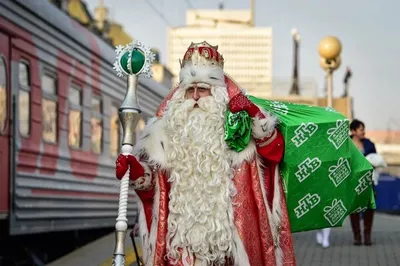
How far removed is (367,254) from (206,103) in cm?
547

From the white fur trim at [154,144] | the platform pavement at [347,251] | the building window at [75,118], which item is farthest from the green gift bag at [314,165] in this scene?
the building window at [75,118]

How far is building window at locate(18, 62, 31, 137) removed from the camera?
1017 cm

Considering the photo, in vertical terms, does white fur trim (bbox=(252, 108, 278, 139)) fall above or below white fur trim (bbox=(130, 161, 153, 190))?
above

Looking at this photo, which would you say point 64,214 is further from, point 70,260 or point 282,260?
point 282,260

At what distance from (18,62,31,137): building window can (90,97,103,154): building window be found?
2792 mm

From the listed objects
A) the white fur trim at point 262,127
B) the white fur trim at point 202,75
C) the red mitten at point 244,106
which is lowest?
the white fur trim at point 262,127

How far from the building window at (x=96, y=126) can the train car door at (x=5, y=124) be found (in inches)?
135

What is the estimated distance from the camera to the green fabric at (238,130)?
18.6 feet

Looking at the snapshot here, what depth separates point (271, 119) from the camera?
5844 millimetres

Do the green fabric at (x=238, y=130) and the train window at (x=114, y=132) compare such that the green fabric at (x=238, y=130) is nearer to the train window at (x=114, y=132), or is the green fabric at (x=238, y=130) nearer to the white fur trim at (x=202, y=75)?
the white fur trim at (x=202, y=75)

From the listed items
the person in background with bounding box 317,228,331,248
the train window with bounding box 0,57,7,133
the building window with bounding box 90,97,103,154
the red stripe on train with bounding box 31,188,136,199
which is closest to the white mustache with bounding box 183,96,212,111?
the train window with bounding box 0,57,7,133

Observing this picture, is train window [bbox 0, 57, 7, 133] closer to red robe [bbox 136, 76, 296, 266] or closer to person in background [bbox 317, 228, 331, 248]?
person in background [bbox 317, 228, 331, 248]

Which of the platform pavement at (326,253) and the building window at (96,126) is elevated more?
the building window at (96,126)

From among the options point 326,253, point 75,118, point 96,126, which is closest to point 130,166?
point 326,253
